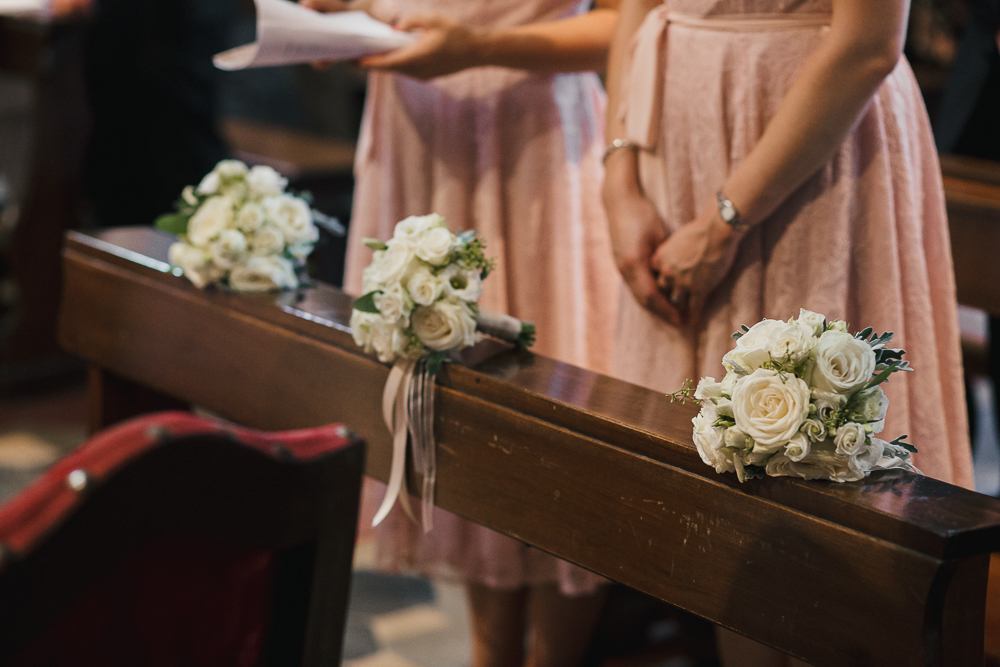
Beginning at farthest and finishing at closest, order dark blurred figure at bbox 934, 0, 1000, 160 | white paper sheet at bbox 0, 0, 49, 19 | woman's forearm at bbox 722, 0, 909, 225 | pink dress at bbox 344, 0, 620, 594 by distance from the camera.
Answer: white paper sheet at bbox 0, 0, 49, 19
dark blurred figure at bbox 934, 0, 1000, 160
pink dress at bbox 344, 0, 620, 594
woman's forearm at bbox 722, 0, 909, 225

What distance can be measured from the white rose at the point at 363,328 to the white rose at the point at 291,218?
377mm

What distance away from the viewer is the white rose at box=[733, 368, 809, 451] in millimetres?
1033

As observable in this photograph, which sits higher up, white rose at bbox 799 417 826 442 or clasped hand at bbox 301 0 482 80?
clasped hand at bbox 301 0 482 80

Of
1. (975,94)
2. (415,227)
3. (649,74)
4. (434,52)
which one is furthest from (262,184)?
(975,94)

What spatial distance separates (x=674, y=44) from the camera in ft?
4.94

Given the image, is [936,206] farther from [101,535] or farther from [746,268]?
[101,535]

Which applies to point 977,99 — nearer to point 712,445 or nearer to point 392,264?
point 392,264

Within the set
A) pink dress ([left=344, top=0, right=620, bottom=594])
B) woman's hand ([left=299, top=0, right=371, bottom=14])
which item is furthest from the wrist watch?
woman's hand ([left=299, top=0, right=371, bottom=14])

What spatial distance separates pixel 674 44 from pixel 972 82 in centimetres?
161

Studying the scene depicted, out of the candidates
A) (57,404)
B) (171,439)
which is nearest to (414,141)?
(171,439)

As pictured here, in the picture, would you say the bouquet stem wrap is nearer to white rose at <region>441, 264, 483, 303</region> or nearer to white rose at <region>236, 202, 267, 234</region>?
white rose at <region>441, 264, 483, 303</region>

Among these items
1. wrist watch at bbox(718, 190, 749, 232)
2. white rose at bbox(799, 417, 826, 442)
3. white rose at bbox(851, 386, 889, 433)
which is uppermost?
wrist watch at bbox(718, 190, 749, 232)

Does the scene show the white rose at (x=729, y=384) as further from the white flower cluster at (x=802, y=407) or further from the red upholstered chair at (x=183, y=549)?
the red upholstered chair at (x=183, y=549)

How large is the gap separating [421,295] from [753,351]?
1.53 ft
